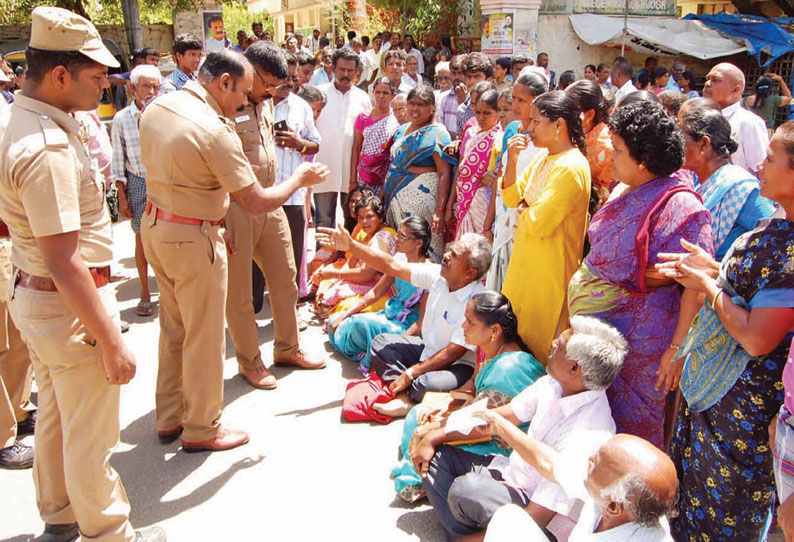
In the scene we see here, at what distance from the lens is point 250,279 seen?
13.0 feet

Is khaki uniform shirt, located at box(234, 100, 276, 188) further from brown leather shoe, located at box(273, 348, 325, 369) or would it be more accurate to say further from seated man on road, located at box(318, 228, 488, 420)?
brown leather shoe, located at box(273, 348, 325, 369)

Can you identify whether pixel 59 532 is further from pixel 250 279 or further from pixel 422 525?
pixel 250 279

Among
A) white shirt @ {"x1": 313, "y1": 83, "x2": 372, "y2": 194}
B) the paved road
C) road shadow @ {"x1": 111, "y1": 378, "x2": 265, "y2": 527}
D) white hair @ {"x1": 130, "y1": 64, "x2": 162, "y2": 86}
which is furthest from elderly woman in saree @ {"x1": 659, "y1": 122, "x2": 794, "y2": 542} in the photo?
white hair @ {"x1": 130, "y1": 64, "x2": 162, "y2": 86}

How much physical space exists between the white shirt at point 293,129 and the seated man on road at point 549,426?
276 cm

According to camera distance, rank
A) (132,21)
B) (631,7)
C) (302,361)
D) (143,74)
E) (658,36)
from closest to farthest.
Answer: (302,361) < (143,74) < (658,36) < (631,7) < (132,21)

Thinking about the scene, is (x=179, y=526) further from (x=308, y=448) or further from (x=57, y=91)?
(x=57, y=91)

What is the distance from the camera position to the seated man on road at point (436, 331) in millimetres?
3539

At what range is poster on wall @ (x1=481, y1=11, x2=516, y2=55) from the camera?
1245 cm

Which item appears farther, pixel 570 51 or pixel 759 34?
pixel 570 51

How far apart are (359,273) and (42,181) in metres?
2.86

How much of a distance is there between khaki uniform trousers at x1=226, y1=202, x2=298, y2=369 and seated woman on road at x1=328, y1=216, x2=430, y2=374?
0.36 meters

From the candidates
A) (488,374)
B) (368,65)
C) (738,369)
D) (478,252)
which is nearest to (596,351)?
(738,369)

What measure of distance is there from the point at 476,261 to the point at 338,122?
8.84ft

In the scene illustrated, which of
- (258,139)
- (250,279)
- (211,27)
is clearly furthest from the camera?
(211,27)
